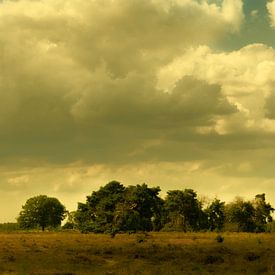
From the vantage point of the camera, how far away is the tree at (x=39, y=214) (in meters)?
138

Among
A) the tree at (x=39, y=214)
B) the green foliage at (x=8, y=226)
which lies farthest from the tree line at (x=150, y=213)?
the green foliage at (x=8, y=226)

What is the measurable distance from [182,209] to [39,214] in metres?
51.9

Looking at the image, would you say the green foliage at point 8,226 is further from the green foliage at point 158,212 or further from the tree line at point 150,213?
the green foliage at point 158,212

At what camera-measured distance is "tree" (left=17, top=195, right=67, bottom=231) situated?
137500 mm

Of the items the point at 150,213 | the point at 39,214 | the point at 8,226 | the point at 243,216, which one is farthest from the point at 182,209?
the point at 8,226

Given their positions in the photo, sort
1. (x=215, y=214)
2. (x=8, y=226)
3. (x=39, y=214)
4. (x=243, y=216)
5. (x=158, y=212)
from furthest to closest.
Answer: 1. (x=8, y=226)
2. (x=39, y=214)
3. (x=215, y=214)
4. (x=243, y=216)
5. (x=158, y=212)

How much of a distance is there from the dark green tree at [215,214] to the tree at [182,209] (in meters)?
8.77

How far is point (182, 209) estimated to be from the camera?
102 meters

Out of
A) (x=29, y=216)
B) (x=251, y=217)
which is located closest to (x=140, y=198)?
(x=251, y=217)

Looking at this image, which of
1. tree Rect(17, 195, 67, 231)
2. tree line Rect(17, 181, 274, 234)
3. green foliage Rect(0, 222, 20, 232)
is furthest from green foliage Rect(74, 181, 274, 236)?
green foliage Rect(0, 222, 20, 232)

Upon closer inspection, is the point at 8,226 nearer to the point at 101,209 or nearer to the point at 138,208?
the point at 101,209

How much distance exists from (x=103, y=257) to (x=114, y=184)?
→ 51715 millimetres

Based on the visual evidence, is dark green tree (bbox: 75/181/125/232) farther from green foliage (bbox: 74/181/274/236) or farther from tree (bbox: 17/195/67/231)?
tree (bbox: 17/195/67/231)

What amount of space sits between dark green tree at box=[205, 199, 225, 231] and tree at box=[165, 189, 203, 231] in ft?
28.8
